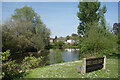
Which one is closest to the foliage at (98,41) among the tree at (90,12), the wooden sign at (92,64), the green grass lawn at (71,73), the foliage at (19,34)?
the tree at (90,12)

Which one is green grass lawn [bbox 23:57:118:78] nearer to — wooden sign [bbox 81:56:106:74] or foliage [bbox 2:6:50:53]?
wooden sign [bbox 81:56:106:74]

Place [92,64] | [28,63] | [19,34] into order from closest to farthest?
1. [92,64]
2. [28,63]
3. [19,34]

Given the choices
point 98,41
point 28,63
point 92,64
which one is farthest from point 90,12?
point 28,63

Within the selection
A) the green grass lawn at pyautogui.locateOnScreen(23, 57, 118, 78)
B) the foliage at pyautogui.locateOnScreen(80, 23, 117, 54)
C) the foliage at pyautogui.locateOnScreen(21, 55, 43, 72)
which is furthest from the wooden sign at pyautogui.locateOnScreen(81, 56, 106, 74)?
the foliage at pyautogui.locateOnScreen(80, 23, 117, 54)

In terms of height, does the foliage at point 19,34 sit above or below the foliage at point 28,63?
above

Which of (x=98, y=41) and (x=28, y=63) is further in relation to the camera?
(x=98, y=41)

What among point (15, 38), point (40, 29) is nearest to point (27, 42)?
point (15, 38)

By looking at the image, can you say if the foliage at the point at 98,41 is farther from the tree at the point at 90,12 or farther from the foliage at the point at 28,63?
the foliage at the point at 28,63

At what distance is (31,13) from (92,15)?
16.6m

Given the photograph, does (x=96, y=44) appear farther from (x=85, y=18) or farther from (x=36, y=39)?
(x=36, y=39)

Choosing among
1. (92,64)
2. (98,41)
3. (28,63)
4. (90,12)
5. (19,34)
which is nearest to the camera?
(92,64)

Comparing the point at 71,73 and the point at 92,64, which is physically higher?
the point at 92,64

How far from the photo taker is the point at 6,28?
16719 millimetres

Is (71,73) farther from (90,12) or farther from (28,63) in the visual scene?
(90,12)
